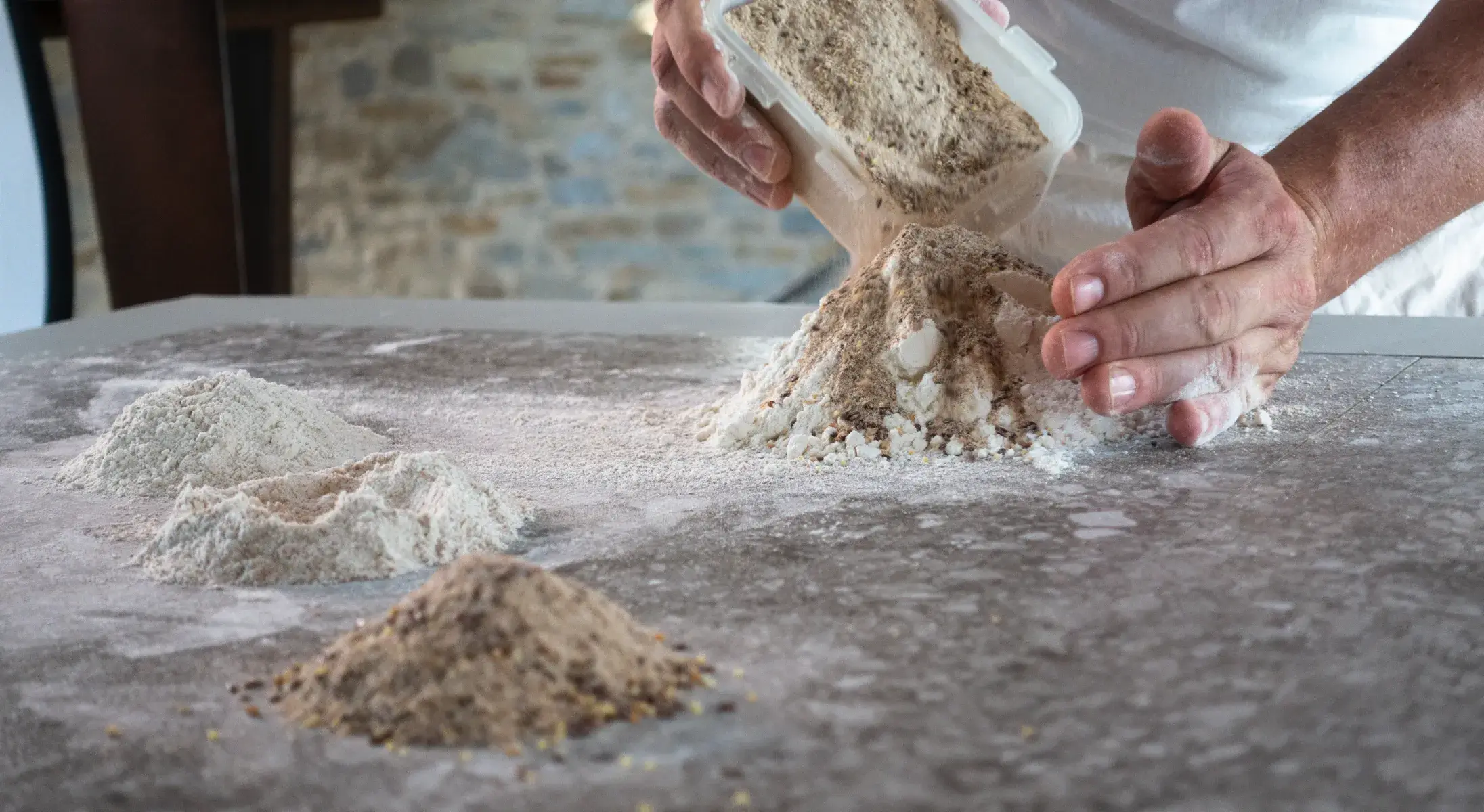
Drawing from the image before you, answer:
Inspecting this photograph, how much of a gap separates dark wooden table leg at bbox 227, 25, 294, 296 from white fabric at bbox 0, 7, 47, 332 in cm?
87

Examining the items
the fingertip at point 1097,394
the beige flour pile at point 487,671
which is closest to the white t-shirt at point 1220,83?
the fingertip at point 1097,394

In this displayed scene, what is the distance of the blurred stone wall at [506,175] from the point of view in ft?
15.1

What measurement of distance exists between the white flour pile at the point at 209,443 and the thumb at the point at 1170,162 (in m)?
0.70

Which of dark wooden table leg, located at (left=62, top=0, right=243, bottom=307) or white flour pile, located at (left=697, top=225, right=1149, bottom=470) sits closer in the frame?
white flour pile, located at (left=697, top=225, right=1149, bottom=470)

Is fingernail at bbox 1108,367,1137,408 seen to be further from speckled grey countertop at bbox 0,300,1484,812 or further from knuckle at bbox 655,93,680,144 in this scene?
knuckle at bbox 655,93,680,144

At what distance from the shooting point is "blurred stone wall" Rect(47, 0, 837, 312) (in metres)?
4.60

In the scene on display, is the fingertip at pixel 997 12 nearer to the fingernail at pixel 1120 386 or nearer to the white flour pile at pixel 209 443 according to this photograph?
the fingernail at pixel 1120 386

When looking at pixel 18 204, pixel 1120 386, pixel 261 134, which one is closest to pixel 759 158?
pixel 1120 386

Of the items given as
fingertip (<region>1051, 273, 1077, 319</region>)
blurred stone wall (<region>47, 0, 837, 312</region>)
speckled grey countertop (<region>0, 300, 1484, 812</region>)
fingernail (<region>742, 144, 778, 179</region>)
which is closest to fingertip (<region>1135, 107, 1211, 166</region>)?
fingertip (<region>1051, 273, 1077, 319</region>)

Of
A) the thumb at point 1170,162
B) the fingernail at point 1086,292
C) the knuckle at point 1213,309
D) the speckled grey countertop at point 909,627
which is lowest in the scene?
the speckled grey countertop at point 909,627

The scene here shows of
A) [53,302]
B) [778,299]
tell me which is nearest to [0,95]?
[53,302]

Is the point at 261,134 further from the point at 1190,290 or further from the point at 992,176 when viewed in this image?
the point at 1190,290

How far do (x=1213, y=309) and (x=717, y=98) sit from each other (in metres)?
0.49

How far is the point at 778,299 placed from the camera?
2924 mm
